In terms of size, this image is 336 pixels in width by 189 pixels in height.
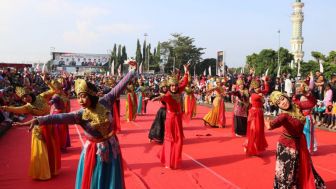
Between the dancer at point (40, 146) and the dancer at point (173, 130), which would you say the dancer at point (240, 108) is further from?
the dancer at point (40, 146)

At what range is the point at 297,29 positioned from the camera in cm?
7962

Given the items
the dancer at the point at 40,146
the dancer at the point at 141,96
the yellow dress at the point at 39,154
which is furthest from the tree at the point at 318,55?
the yellow dress at the point at 39,154

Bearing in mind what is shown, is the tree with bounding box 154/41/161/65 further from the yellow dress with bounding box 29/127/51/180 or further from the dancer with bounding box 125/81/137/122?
the yellow dress with bounding box 29/127/51/180

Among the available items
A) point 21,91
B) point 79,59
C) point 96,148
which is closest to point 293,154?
point 96,148

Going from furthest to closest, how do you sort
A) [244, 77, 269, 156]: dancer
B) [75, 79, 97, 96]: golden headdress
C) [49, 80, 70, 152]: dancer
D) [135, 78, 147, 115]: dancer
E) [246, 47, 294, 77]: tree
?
1. [246, 47, 294, 77]: tree
2. [135, 78, 147, 115]: dancer
3. [244, 77, 269, 156]: dancer
4. [49, 80, 70, 152]: dancer
5. [75, 79, 97, 96]: golden headdress

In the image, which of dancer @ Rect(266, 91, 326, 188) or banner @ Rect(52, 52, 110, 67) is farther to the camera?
banner @ Rect(52, 52, 110, 67)

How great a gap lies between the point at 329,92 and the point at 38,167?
8724mm

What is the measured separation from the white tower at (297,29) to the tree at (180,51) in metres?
34.2

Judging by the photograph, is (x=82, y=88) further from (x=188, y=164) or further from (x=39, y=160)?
(x=188, y=164)

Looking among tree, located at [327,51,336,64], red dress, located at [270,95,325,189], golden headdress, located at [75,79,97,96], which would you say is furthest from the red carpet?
tree, located at [327,51,336,64]

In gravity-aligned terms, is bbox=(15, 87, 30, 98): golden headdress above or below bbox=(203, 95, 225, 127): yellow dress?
above

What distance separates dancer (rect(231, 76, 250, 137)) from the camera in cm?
895

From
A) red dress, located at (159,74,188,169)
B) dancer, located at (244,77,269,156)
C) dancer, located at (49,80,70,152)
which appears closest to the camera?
red dress, located at (159,74,188,169)

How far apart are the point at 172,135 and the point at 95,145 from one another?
3027 mm
